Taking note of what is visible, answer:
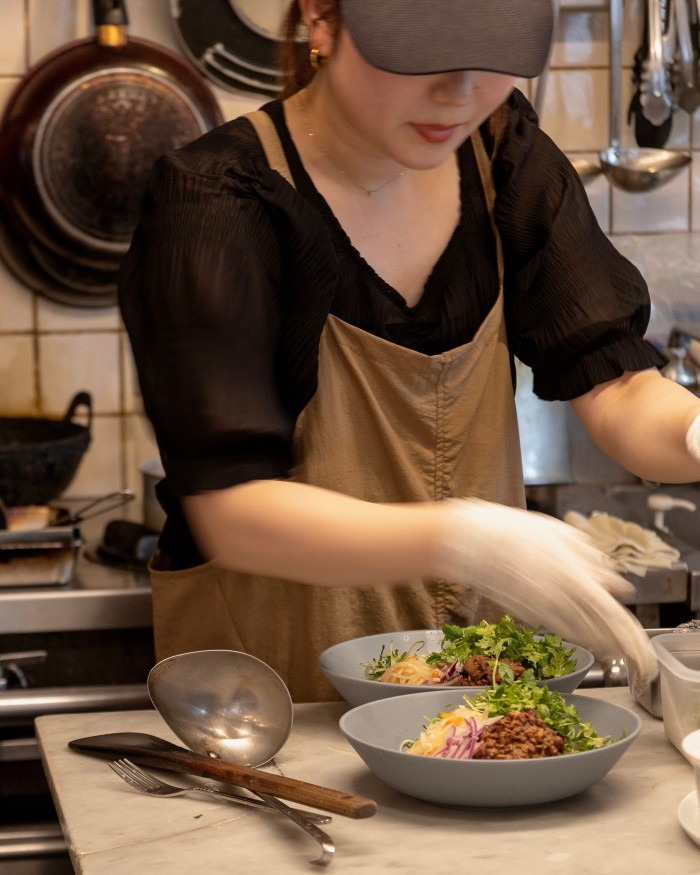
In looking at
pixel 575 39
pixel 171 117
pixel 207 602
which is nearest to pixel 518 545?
pixel 207 602

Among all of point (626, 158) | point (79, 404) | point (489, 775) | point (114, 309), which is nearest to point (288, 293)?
point (489, 775)

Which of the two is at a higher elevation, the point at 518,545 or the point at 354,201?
the point at 354,201

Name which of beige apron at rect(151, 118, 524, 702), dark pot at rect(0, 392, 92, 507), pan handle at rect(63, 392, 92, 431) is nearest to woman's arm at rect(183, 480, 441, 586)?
beige apron at rect(151, 118, 524, 702)

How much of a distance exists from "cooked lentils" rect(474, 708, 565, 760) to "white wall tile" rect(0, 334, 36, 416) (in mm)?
1580

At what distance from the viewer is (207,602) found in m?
1.42

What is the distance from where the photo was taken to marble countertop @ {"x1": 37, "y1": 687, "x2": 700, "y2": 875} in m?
0.92

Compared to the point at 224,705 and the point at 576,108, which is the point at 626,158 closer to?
the point at 576,108

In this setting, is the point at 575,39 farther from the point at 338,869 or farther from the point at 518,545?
the point at 338,869

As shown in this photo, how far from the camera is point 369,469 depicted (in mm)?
1392

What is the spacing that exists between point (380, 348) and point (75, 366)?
3.92 feet

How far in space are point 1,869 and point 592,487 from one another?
1232 millimetres

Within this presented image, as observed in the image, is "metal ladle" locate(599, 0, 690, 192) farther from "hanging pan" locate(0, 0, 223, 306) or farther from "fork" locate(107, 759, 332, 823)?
"fork" locate(107, 759, 332, 823)

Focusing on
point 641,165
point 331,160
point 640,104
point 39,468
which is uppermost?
point 640,104

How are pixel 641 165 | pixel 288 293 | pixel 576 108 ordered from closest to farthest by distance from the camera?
pixel 288 293
pixel 641 165
pixel 576 108
